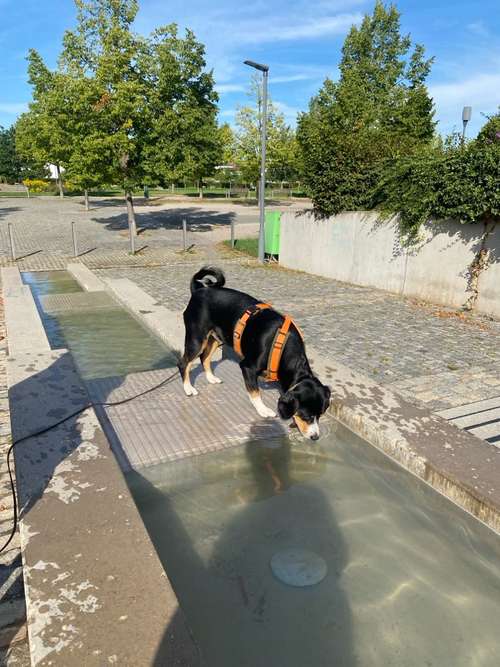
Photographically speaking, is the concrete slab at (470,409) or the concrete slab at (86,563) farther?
the concrete slab at (470,409)

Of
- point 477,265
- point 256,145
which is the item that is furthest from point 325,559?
point 256,145

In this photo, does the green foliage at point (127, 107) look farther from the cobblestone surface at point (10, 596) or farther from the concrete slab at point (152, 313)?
the cobblestone surface at point (10, 596)

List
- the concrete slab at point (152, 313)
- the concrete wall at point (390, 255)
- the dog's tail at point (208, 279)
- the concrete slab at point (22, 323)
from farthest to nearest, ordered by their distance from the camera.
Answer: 1. the concrete wall at point (390, 255)
2. the concrete slab at point (152, 313)
3. the concrete slab at point (22, 323)
4. the dog's tail at point (208, 279)

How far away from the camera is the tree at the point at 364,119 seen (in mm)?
12086

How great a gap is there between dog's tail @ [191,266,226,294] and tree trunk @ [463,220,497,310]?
20.9 ft

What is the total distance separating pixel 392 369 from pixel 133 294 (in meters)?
5.82

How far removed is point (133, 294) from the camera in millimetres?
9531

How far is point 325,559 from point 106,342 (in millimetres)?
5053

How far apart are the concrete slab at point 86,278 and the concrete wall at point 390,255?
6245 mm

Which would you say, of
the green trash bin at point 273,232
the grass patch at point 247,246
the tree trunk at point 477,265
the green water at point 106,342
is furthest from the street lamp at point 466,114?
the green water at point 106,342

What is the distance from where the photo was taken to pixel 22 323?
6441 mm

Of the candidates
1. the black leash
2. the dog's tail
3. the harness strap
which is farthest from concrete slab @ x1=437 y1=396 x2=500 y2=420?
the black leash

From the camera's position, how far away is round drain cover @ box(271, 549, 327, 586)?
264 cm

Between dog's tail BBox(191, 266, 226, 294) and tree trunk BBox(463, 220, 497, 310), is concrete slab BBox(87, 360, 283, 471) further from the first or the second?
tree trunk BBox(463, 220, 497, 310)
